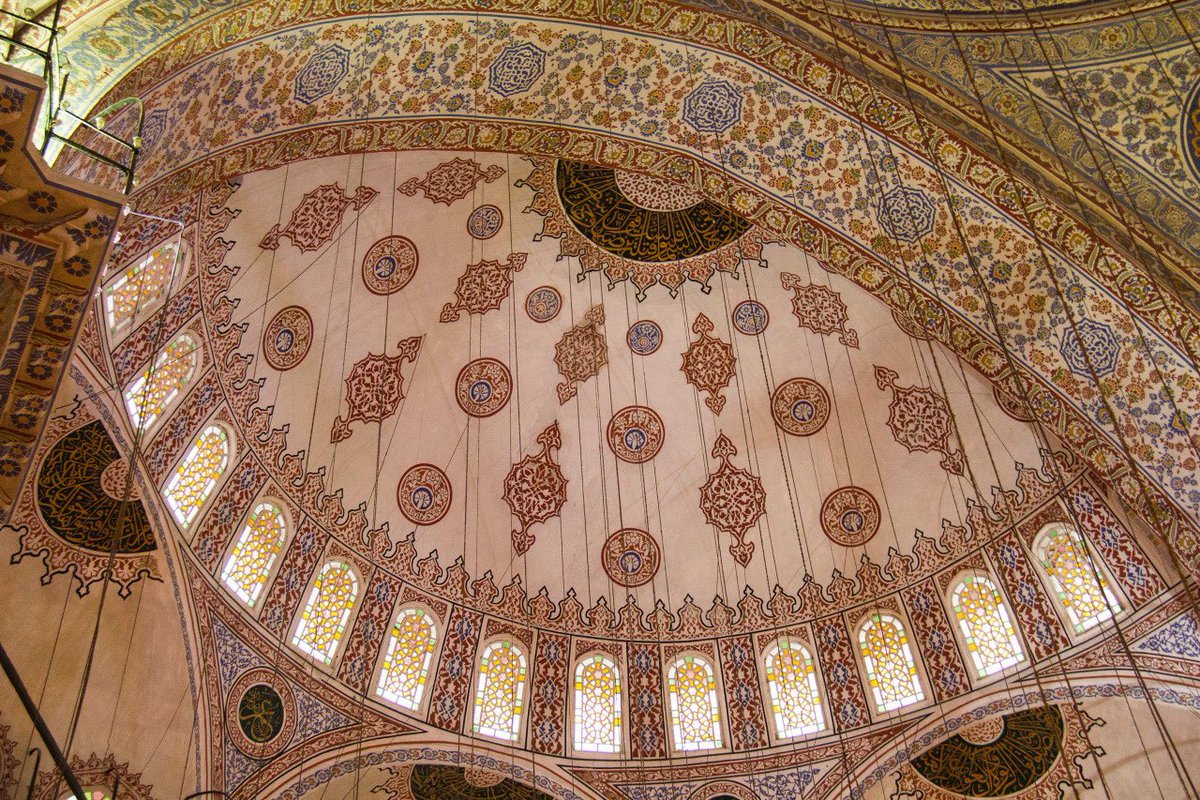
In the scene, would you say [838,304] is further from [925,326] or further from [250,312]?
[250,312]

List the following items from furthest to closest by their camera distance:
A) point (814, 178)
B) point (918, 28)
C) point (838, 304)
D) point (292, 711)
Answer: point (838, 304) → point (292, 711) → point (814, 178) → point (918, 28)

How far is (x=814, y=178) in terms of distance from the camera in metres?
8.55

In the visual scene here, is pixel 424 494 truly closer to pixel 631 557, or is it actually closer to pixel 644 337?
pixel 631 557

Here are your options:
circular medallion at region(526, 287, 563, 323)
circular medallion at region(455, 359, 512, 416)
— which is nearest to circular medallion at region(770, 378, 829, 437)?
circular medallion at region(526, 287, 563, 323)

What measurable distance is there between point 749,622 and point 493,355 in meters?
3.94

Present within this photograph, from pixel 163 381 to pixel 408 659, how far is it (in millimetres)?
3587

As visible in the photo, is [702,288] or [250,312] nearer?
[250,312]

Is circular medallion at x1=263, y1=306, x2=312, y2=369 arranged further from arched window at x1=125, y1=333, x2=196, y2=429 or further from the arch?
the arch

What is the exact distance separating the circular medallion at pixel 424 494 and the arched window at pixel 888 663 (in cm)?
455

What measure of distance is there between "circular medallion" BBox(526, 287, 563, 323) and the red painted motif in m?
1.21

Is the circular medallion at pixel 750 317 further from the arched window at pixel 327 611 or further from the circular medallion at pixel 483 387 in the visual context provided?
the arched window at pixel 327 611

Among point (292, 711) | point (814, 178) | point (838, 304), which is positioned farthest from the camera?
point (838, 304)

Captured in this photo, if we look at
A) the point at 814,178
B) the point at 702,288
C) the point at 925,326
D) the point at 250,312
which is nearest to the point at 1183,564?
the point at 925,326

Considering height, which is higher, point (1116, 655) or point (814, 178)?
point (814, 178)
